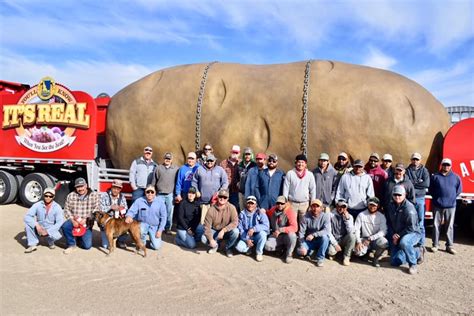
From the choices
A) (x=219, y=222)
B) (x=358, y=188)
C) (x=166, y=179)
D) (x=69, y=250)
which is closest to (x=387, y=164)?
(x=358, y=188)

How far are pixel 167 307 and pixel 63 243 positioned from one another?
294cm

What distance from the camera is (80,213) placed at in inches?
215

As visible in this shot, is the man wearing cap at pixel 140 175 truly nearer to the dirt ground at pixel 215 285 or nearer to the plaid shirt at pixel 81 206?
the plaid shirt at pixel 81 206

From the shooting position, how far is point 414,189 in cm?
534

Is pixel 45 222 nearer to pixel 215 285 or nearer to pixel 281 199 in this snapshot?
pixel 215 285

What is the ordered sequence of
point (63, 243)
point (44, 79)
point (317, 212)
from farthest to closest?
point (44, 79) → point (63, 243) → point (317, 212)

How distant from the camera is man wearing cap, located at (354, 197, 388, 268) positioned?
481cm

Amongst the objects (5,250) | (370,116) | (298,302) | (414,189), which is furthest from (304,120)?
(5,250)

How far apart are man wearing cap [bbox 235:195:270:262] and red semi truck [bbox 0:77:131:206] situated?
9.65ft

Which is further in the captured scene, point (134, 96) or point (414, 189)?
point (134, 96)

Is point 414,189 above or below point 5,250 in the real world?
above

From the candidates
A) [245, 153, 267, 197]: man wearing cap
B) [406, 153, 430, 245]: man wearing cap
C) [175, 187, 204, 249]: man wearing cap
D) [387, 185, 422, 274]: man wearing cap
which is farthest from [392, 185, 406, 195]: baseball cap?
[175, 187, 204, 249]: man wearing cap

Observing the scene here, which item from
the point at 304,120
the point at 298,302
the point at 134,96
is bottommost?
the point at 298,302

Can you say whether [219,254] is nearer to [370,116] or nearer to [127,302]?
[127,302]
